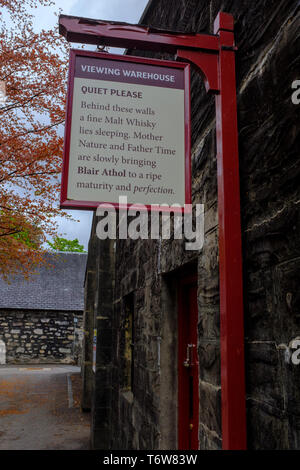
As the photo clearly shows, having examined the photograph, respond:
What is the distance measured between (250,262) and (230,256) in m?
0.10

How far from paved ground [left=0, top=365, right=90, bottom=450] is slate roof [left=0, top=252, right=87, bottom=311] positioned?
761cm

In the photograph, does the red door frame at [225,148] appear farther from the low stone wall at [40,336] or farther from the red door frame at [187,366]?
the low stone wall at [40,336]

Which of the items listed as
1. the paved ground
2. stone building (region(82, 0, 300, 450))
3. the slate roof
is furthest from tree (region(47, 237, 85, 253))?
stone building (region(82, 0, 300, 450))

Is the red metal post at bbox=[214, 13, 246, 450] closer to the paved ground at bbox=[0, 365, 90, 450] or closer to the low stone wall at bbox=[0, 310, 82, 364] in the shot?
the paved ground at bbox=[0, 365, 90, 450]

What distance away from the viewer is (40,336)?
77.1 feet

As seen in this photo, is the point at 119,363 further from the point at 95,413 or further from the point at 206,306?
the point at 206,306

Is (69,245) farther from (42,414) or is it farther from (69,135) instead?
(69,135)

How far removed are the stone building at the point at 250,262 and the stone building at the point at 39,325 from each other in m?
20.2

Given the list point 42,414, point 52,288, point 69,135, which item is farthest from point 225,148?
point 52,288

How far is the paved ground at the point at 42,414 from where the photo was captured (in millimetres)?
7840

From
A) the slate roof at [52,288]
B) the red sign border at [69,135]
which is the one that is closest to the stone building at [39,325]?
the slate roof at [52,288]

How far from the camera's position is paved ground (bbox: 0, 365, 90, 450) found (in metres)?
7.84
